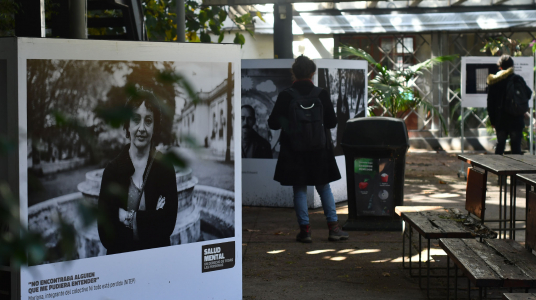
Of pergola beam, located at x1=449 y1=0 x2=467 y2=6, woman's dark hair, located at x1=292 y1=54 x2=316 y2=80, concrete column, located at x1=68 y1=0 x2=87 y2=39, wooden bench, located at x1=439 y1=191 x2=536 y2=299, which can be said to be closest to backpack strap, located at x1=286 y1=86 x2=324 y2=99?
woman's dark hair, located at x1=292 y1=54 x2=316 y2=80

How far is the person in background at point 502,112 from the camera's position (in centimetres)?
930

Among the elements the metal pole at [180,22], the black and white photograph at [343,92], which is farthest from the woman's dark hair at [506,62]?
the metal pole at [180,22]

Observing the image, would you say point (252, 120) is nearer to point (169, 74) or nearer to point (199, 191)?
point (199, 191)

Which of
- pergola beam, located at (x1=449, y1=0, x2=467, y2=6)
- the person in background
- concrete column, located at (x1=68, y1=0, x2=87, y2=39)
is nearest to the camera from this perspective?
concrete column, located at (x1=68, y1=0, x2=87, y2=39)

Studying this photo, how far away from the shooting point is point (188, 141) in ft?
3.10

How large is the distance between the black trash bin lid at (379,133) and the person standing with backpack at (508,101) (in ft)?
11.5

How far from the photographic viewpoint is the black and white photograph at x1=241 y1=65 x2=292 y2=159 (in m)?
Result: 7.91

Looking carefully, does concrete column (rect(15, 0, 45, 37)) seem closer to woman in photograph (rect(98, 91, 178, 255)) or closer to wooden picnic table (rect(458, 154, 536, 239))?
woman in photograph (rect(98, 91, 178, 255))

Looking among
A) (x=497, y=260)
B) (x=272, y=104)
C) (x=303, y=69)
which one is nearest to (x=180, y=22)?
(x=303, y=69)

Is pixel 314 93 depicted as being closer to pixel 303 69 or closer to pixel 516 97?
pixel 303 69

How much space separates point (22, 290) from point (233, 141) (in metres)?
1.38

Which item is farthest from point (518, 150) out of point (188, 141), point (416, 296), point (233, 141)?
point (188, 141)

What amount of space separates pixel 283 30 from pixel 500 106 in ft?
11.9

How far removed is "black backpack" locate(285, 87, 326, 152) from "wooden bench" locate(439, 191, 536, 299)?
2.06m
